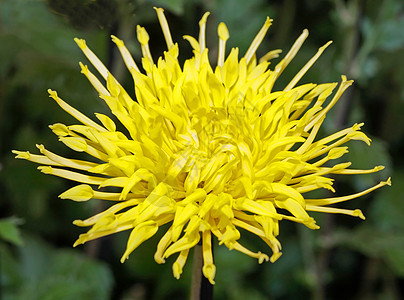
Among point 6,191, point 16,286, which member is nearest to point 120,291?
point 16,286

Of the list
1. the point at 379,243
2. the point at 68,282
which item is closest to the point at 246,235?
the point at 379,243

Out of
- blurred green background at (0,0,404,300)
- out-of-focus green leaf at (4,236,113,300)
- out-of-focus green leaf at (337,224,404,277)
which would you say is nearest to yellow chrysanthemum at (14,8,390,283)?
blurred green background at (0,0,404,300)

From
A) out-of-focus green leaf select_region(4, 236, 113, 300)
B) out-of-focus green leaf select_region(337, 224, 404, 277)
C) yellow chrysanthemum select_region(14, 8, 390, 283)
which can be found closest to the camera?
yellow chrysanthemum select_region(14, 8, 390, 283)

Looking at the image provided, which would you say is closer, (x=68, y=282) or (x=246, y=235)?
(x=68, y=282)

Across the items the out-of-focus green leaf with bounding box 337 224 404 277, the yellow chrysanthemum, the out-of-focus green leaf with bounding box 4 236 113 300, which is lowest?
the out-of-focus green leaf with bounding box 337 224 404 277

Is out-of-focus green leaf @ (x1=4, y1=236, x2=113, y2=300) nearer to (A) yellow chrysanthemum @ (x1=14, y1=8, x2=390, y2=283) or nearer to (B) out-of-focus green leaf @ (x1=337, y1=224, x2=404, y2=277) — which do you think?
(A) yellow chrysanthemum @ (x1=14, y1=8, x2=390, y2=283)

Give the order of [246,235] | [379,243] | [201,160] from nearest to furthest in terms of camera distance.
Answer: [201,160]
[379,243]
[246,235]

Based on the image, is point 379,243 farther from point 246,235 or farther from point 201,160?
point 201,160

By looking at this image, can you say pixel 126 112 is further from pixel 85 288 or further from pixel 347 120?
pixel 347 120
